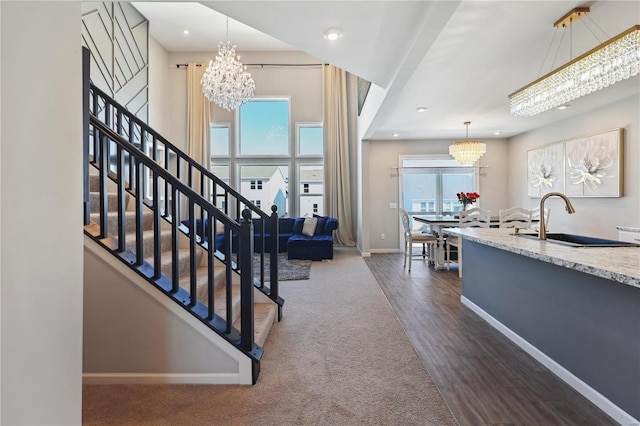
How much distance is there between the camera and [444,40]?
2.72 meters

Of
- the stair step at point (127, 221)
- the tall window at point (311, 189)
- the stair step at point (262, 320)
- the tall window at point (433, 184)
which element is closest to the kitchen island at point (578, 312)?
the stair step at point (262, 320)

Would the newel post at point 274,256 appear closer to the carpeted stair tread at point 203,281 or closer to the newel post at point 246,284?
the carpeted stair tread at point 203,281

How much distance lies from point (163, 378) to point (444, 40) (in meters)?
3.22

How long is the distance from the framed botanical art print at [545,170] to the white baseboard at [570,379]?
13.1ft

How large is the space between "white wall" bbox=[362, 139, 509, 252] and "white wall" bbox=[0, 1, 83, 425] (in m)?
6.56

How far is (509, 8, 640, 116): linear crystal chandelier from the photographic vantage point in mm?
2090

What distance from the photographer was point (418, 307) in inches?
131

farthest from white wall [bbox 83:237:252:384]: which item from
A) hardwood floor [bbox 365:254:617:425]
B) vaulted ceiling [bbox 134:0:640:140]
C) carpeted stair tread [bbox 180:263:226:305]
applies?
vaulted ceiling [bbox 134:0:640:140]

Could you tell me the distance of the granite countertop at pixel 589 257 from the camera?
1.42 metres

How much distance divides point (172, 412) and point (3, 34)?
5.74ft

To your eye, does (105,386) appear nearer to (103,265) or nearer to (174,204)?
(103,265)

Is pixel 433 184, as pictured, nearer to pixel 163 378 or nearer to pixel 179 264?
pixel 179 264

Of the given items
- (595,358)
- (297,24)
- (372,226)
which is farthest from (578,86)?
(372,226)

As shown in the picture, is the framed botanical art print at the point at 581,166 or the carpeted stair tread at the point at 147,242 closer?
the carpeted stair tread at the point at 147,242
